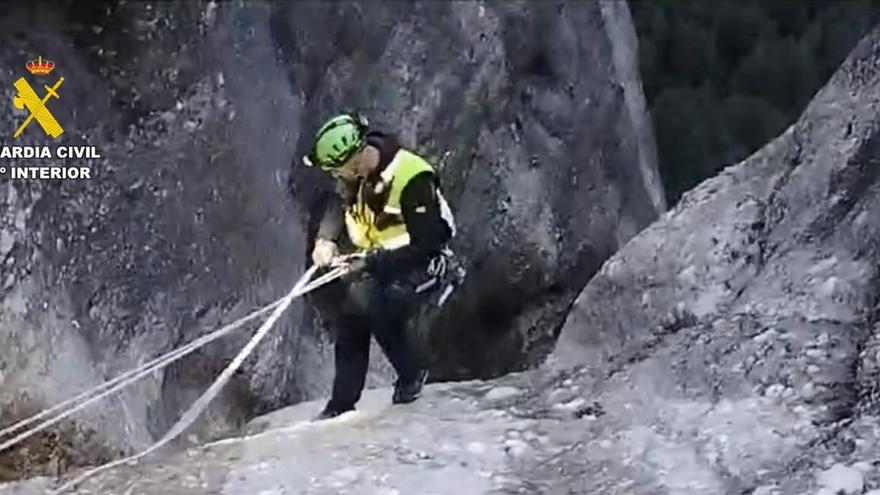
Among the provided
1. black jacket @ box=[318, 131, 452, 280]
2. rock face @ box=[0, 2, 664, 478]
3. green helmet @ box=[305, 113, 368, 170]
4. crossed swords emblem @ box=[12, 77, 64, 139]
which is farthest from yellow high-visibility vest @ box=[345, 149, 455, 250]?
crossed swords emblem @ box=[12, 77, 64, 139]

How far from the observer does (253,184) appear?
8391mm

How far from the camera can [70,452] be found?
6.64 m

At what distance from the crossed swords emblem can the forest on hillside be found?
13.1 m

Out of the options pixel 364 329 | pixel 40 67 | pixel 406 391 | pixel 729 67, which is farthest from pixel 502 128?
pixel 729 67

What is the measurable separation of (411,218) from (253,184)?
10.4ft

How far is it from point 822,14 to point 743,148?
364 centimetres

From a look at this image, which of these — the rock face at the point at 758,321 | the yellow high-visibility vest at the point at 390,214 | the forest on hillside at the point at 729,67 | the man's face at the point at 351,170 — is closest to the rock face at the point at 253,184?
the yellow high-visibility vest at the point at 390,214

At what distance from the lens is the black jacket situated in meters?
5.35

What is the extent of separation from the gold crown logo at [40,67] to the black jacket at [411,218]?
7.47ft

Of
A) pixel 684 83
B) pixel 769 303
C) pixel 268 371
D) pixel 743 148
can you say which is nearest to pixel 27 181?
pixel 268 371

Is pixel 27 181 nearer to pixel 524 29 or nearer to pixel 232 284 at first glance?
pixel 232 284

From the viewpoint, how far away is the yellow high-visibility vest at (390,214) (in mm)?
5367

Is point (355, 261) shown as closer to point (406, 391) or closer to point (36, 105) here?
point (406, 391)

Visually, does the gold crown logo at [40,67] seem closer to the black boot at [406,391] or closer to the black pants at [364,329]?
the black pants at [364,329]
